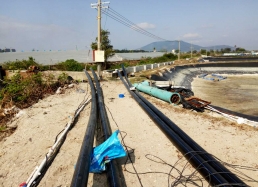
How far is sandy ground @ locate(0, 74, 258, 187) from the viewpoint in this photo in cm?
391


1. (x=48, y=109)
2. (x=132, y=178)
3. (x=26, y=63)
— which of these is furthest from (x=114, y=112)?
(x=26, y=63)

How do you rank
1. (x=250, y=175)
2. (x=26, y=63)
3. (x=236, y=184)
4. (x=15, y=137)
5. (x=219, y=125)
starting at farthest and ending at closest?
1. (x=26, y=63)
2. (x=219, y=125)
3. (x=15, y=137)
4. (x=250, y=175)
5. (x=236, y=184)

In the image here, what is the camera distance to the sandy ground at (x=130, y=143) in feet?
12.8

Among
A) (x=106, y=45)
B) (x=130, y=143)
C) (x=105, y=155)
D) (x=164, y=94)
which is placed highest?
(x=106, y=45)

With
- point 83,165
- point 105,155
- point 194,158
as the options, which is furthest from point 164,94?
point 83,165

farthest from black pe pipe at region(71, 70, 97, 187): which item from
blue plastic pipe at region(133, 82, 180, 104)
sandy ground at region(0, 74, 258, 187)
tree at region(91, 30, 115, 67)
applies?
tree at region(91, 30, 115, 67)

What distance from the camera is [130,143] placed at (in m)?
5.17

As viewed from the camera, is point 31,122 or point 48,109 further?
point 48,109

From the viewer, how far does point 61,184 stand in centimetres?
364

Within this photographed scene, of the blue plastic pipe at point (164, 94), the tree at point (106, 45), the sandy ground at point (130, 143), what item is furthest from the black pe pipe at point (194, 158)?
the tree at point (106, 45)

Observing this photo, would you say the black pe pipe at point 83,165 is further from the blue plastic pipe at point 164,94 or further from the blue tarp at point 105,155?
the blue plastic pipe at point 164,94

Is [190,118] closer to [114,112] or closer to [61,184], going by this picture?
[114,112]

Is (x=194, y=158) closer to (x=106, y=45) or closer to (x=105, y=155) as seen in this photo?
(x=105, y=155)

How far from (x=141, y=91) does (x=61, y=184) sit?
7948mm
